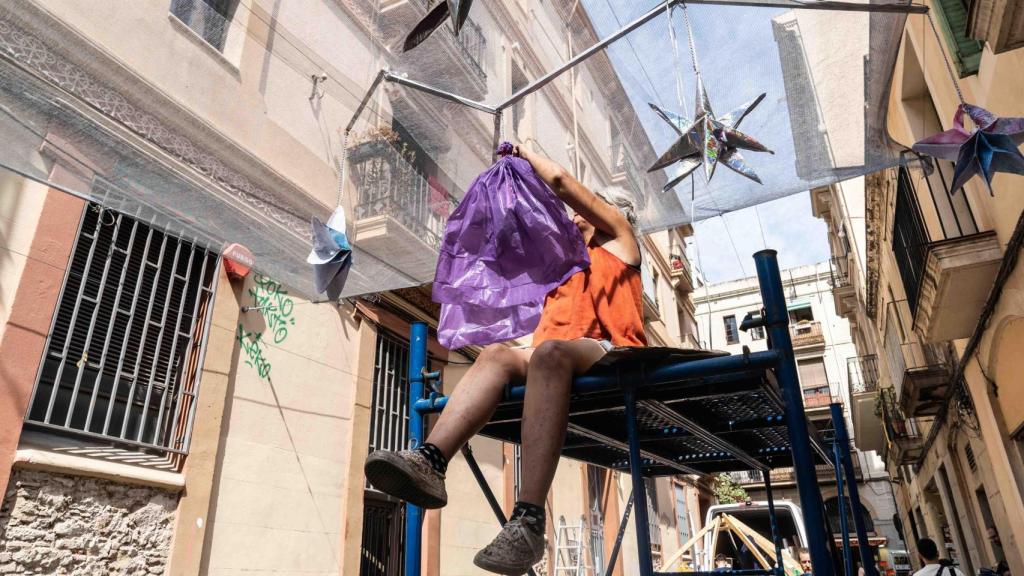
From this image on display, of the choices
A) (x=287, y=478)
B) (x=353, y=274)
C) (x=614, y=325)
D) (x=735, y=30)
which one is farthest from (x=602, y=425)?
(x=287, y=478)

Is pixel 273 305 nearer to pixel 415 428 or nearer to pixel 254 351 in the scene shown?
pixel 254 351

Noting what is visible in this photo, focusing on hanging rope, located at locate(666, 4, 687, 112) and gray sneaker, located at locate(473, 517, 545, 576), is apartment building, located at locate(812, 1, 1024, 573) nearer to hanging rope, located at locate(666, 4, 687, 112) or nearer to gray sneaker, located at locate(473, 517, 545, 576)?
hanging rope, located at locate(666, 4, 687, 112)

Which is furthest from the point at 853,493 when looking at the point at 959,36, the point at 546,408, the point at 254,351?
the point at 254,351

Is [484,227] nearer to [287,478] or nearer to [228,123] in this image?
[228,123]

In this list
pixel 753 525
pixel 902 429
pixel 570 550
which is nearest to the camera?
pixel 570 550

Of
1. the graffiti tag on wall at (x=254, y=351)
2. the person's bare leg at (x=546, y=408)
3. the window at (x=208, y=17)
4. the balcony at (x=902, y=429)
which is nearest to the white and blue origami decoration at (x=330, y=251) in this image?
the window at (x=208, y=17)

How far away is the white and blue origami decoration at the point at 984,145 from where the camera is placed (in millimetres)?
3055

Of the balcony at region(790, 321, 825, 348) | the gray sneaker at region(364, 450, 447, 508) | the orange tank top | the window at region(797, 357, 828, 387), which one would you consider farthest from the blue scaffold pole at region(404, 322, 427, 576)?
the window at region(797, 357, 828, 387)

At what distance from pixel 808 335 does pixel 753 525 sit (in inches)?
395

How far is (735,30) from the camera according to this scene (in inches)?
121

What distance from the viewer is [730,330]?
1378 inches

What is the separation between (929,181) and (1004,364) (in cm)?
213

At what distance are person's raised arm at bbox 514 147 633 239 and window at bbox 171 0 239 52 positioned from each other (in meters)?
1.33

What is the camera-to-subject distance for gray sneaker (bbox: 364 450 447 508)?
1.93 meters
